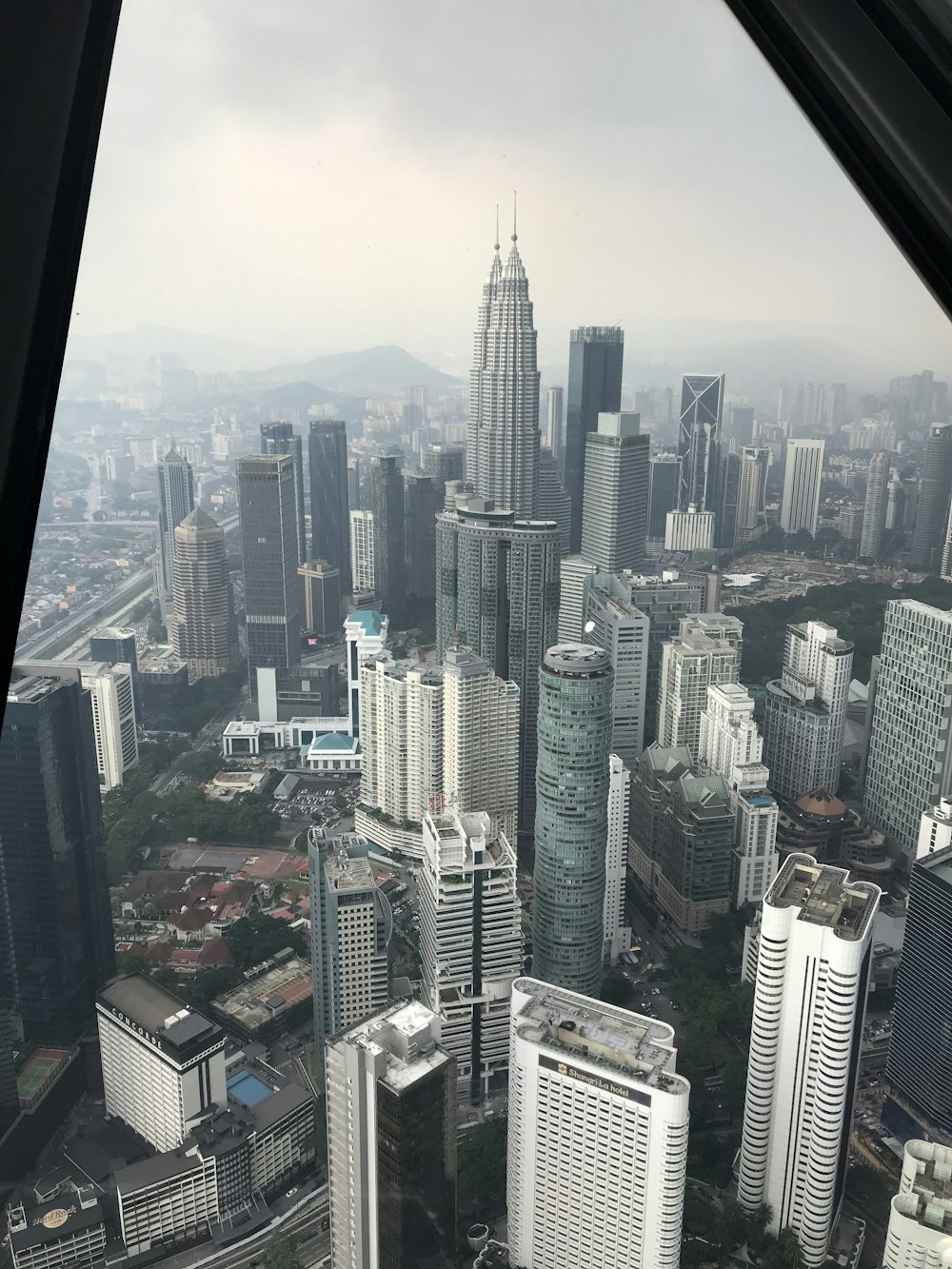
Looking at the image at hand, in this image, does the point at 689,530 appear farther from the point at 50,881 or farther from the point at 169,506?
the point at 50,881

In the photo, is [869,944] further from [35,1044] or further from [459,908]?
[35,1044]

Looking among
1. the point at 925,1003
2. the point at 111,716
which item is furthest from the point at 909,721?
the point at 111,716

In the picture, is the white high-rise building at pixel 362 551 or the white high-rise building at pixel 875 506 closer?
the white high-rise building at pixel 875 506

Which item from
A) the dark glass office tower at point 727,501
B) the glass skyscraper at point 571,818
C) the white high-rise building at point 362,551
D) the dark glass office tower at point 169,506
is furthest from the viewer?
the white high-rise building at point 362,551

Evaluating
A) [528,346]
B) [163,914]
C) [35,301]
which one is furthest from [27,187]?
[528,346]

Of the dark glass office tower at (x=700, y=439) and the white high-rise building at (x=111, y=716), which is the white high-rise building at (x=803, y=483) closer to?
the dark glass office tower at (x=700, y=439)

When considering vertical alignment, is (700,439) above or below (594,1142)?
above

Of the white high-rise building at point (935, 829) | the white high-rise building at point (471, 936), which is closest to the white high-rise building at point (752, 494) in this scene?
the white high-rise building at point (935, 829)
